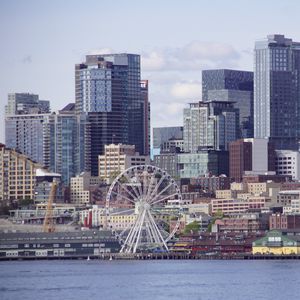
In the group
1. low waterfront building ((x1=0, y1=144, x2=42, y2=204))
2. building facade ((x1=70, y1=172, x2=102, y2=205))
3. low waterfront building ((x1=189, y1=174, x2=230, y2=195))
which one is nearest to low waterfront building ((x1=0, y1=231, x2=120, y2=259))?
building facade ((x1=70, y1=172, x2=102, y2=205))

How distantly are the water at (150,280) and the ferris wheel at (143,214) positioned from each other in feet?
11.0

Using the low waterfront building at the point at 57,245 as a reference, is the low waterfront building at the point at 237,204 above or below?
above

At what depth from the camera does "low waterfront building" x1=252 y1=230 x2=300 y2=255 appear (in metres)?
136

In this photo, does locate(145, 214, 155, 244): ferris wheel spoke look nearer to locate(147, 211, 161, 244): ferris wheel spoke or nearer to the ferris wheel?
the ferris wheel

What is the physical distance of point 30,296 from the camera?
88.9 m

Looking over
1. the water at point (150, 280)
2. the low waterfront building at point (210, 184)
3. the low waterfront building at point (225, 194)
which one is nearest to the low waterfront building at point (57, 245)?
the water at point (150, 280)

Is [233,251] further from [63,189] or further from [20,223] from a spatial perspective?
[63,189]

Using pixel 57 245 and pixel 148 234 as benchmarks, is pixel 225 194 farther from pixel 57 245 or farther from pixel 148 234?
pixel 148 234

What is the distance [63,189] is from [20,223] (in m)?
32.2

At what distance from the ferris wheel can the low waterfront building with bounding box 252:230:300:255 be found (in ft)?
20.1

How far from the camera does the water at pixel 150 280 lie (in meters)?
90.4

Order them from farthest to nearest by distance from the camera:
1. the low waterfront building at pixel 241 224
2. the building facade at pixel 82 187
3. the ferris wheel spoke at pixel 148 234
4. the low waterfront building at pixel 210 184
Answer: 1. the low waterfront building at pixel 210 184
2. the building facade at pixel 82 187
3. the low waterfront building at pixel 241 224
4. the ferris wheel spoke at pixel 148 234

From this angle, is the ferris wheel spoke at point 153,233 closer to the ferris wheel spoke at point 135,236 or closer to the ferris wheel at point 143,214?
the ferris wheel at point 143,214

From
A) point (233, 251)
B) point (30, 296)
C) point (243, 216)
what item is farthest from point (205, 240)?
point (30, 296)
